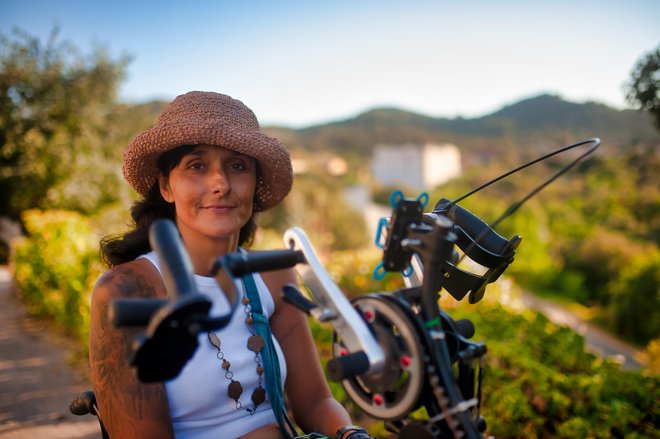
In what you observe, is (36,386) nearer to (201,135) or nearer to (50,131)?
(201,135)

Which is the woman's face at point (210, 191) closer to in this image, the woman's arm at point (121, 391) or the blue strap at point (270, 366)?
the blue strap at point (270, 366)

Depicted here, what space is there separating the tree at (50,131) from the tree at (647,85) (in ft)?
53.3

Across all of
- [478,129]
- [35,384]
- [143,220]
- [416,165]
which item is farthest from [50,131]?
[478,129]

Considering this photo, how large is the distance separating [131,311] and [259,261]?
292 mm

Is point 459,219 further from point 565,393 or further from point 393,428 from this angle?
point 565,393

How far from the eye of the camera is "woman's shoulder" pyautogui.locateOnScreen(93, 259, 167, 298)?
5.49 feet

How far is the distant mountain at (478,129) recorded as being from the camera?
50406mm

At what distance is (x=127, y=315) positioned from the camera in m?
0.90

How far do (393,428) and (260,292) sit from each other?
3.36 feet

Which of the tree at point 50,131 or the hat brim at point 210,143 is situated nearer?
the hat brim at point 210,143

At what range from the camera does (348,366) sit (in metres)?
1.04

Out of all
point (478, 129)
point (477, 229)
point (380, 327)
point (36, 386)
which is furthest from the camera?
point (478, 129)

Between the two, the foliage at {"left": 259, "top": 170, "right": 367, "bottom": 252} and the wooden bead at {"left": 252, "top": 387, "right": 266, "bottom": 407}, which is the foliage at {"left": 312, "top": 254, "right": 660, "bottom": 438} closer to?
the wooden bead at {"left": 252, "top": 387, "right": 266, "bottom": 407}

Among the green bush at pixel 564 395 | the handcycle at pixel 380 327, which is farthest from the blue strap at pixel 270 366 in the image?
the green bush at pixel 564 395
